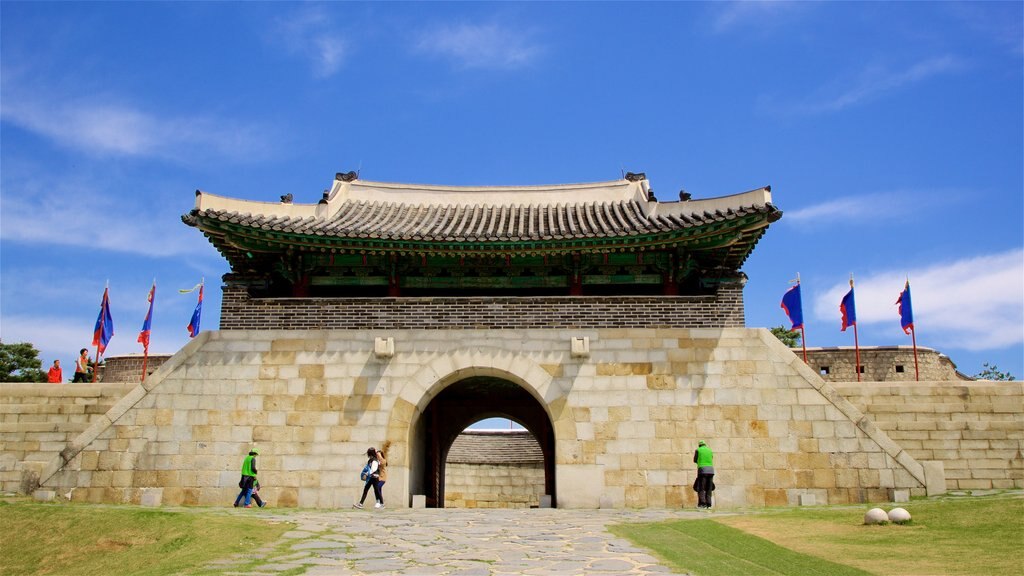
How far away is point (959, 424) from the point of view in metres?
14.4

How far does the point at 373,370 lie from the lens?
14.7 m

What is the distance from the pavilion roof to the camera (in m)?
14.7

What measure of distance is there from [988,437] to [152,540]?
1408cm

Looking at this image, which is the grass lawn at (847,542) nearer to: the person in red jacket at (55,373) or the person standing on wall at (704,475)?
the person standing on wall at (704,475)

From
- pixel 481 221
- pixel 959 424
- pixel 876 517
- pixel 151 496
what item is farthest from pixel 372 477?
pixel 959 424

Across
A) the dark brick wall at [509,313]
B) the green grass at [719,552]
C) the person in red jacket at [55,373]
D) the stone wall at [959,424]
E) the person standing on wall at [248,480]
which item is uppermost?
the dark brick wall at [509,313]

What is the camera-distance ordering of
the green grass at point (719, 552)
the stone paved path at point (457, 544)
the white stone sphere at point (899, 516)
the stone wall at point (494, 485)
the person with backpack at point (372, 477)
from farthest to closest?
the stone wall at point (494, 485) → the person with backpack at point (372, 477) → the white stone sphere at point (899, 516) → the stone paved path at point (457, 544) → the green grass at point (719, 552)

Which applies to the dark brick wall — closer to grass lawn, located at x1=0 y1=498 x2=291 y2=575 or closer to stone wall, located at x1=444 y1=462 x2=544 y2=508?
grass lawn, located at x1=0 y1=498 x2=291 y2=575

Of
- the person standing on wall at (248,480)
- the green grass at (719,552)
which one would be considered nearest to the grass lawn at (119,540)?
the person standing on wall at (248,480)

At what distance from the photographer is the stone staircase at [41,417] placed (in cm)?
1457

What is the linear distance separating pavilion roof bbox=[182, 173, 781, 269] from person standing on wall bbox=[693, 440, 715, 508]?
13.3 ft

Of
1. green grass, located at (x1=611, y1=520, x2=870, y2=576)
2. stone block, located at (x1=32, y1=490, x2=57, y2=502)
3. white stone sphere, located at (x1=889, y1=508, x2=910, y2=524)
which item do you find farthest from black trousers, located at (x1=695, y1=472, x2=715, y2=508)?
stone block, located at (x1=32, y1=490, x2=57, y2=502)

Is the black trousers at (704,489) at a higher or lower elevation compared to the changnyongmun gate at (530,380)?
lower

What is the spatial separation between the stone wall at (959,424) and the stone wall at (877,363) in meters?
6.54
